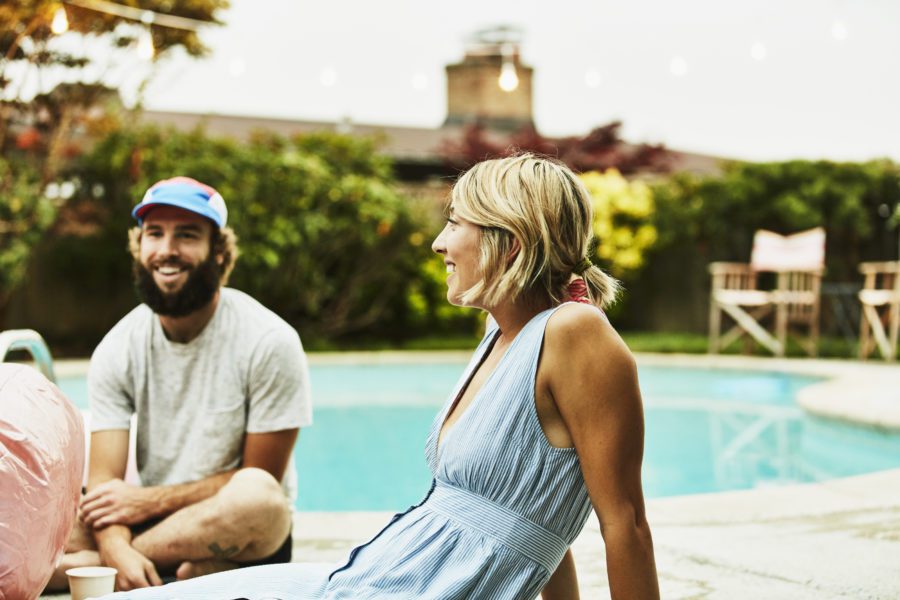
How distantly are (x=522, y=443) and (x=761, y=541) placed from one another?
1880 millimetres

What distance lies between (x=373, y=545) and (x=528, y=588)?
0.24m

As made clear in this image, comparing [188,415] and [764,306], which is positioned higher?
[188,415]

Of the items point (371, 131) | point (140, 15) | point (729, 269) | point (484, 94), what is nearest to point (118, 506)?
point (140, 15)

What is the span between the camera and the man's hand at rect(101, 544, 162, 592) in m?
2.34

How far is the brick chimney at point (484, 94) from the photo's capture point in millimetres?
18109

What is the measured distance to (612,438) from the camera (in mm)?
1322

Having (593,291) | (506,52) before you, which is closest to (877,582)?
(593,291)

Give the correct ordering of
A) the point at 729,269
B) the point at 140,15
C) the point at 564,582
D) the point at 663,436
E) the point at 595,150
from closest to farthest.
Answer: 1. the point at 564,582
2. the point at 663,436
3. the point at 140,15
4. the point at 729,269
5. the point at 595,150

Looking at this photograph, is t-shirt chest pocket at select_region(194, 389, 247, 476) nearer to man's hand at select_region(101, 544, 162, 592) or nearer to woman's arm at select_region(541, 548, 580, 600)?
man's hand at select_region(101, 544, 162, 592)

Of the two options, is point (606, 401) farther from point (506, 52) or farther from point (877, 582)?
point (506, 52)

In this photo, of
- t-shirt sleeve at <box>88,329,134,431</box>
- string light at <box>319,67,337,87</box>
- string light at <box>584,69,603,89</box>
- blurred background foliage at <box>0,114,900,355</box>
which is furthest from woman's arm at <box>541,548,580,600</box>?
string light at <box>584,69,603,89</box>

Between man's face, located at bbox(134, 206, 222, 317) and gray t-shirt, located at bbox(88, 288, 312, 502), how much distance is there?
86 millimetres

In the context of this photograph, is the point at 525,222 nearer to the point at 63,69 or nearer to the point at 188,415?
the point at 188,415

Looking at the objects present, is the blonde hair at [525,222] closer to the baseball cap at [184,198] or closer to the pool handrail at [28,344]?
the baseball cap at [184,198]
